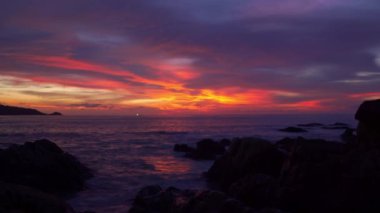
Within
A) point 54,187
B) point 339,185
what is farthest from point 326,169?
point 54,187

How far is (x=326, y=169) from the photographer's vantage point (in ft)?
45.6

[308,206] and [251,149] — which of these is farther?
[251,149]

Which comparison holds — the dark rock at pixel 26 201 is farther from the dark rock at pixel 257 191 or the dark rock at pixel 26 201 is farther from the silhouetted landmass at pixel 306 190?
the dark rock at pixel 257 191

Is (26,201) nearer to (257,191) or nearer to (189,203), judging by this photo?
(189,203)

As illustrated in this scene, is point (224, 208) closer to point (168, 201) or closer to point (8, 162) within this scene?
point (168, 201)

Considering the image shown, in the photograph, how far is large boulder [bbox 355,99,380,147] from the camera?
60.2 feet

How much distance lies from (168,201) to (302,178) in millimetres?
5118

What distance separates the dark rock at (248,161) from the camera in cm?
2041

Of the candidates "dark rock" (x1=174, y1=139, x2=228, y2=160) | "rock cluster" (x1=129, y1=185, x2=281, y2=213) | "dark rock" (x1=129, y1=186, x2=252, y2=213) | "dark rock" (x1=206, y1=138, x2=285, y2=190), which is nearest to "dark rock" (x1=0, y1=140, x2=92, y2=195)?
"dark rock" (x1=129, y1=186, x2=252, y2=213)

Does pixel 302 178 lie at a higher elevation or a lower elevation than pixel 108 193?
higher

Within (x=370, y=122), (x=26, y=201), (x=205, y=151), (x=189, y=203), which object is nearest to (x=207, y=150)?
(x=205, y=151)

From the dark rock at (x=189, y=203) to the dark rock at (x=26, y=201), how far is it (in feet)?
13.9

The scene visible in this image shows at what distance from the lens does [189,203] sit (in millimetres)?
11438

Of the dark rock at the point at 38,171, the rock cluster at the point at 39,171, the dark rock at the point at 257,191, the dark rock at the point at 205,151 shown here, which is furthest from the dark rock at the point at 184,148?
the dark rock at the point at 257,191
